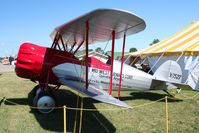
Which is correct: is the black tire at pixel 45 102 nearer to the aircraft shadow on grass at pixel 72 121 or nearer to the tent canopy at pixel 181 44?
the aircraft shadow on grass at pixel 72 121

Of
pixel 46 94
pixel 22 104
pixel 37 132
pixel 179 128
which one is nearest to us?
pixel 37 132

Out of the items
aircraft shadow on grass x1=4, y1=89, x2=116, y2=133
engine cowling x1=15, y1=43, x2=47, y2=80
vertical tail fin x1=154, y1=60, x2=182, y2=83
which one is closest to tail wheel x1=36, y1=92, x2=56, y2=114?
aircraft shadow on grass x1=4, y1=89, x2=116, y2=133

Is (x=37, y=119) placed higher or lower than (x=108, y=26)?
lower

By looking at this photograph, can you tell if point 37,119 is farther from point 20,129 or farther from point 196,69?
point 196,69

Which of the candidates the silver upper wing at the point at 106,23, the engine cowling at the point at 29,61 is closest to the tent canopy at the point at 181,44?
the silver upper wing at the point at 106,23

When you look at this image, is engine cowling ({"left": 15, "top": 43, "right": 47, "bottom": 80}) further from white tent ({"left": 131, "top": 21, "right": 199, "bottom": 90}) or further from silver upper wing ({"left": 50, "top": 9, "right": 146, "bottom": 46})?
white tent ({"left": 131, "top": 21, "right": 199, "bottom": 90})

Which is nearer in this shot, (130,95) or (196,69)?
(130,95)

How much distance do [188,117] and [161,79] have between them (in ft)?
8.21

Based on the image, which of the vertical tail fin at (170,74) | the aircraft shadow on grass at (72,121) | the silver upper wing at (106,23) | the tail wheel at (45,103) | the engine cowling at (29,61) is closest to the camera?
the silver upper wing at (106,23)

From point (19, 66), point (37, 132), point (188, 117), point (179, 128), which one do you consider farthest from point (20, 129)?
point (188, 117)

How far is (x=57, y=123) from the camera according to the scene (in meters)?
6.53

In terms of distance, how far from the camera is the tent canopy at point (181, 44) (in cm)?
1181

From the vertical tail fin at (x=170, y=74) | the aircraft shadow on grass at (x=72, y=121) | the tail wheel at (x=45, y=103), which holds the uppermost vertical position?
the vertical tail fin at (x=170, y=74)

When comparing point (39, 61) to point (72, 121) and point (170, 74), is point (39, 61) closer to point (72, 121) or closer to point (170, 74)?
point (72, 121)
